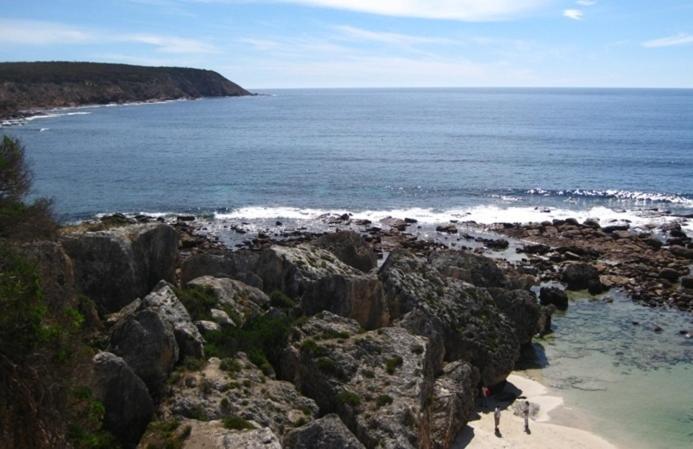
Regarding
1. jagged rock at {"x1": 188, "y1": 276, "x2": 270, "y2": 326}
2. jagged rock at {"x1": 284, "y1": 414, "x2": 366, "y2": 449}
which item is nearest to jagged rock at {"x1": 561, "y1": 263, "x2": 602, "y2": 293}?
jagged rock at {"x1": 188, "y1": 276, "x2": 270, "y2": 326}

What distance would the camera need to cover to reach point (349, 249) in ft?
121

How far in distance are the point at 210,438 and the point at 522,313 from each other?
20.9 metres

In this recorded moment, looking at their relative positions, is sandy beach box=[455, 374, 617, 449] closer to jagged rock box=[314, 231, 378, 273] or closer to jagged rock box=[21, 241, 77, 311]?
jagged rock box=[314, 231, 378, 273]

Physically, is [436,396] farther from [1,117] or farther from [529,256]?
[1,117]

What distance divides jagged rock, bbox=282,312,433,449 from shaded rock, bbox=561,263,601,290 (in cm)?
2454

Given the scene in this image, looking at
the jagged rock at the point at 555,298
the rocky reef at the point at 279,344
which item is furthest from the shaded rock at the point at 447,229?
the rocky reef at the point at 279,344

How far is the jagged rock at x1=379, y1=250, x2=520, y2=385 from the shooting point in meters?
29.1

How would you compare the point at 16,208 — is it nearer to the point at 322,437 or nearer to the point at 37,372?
the point at 37,372

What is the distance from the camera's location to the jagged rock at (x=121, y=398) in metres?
17.6

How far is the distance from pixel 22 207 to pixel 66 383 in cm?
1244

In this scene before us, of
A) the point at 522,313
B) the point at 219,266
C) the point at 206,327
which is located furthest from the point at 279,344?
the point at 522,313

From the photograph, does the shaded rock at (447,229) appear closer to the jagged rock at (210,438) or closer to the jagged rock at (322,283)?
the jagged rock at (322,283)

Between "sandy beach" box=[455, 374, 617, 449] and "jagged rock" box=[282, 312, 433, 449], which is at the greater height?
"jagged rock" box=[282, 312, 433, 449]

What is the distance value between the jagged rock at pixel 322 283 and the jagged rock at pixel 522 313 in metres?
7.98
